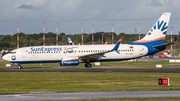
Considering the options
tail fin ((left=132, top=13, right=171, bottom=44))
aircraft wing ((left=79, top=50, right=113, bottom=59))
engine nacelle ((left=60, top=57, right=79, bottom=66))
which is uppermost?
tail fin ((left=132, top=13, right=171, bottom=44))

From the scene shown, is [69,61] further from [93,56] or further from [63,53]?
[93,56]

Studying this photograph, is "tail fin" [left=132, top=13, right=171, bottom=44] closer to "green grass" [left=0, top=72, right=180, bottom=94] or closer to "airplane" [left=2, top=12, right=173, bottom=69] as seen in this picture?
"airplane" [left=2, top=12, right=173, bottom=69]

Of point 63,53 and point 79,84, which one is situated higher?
point 63,53

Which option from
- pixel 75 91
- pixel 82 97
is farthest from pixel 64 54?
pixel 82 97

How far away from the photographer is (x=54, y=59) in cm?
5259

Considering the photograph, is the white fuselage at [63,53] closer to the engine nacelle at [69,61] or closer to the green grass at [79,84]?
the engine nacelle at [69,61]

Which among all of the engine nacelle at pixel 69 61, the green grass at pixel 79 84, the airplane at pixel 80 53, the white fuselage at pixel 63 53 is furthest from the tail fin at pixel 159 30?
the green grass at pixel 79 84

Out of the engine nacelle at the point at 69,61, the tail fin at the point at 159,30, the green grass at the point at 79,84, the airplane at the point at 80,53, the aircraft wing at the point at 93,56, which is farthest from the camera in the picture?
the tail fin at the point at 159,30

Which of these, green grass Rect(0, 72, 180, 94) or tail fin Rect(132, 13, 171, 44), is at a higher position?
tail fin Rect(132, 13, 171, 44)

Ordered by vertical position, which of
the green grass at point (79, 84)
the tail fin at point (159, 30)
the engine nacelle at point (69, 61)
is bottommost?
the green grass at point (79, 84)

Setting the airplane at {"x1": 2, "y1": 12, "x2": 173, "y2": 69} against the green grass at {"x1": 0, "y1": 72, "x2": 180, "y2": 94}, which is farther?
the airplane at {"x1": 2, "y1": 12, "x2": 173, "y2": 69}

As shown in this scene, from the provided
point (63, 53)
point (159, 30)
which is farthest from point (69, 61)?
point (159, 30)

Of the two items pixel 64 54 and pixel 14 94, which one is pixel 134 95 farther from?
pixel 64 54

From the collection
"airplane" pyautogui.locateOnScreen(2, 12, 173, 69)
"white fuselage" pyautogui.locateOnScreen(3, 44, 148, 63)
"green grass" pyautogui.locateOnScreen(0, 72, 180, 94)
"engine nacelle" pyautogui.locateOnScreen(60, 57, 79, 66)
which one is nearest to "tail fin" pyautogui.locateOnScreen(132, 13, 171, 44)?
"airplane" pyautogui.locateOnScreen(2, 12, 173, 69)
